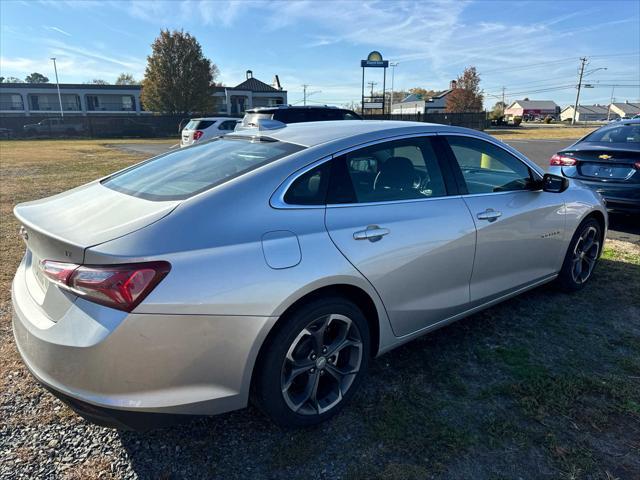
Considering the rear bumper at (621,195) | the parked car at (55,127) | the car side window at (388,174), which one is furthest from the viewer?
the parked car at (55,127)

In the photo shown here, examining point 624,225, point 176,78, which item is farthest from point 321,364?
point 176,78

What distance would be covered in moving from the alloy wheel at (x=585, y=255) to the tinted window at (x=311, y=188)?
2909 millimetres

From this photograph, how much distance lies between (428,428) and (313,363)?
74cm

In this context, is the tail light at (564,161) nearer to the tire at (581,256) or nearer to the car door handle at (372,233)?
the tire at (581,256)

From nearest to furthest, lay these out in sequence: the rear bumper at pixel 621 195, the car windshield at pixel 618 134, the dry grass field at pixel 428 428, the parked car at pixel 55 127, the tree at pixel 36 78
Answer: the dry grass field at pixel 428 428 < the rear bumper at pixel 621 195 < the car windshield at pixel 618 134 < the parked car at pixel 55 127 < the tree at pixel 36 78

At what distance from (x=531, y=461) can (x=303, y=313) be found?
4.54 ft

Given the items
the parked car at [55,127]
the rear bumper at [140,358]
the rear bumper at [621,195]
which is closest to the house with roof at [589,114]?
the parked car at [55,127]

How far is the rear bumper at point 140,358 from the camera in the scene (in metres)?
1.91

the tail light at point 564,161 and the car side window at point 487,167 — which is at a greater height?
the car side window at point 487,167

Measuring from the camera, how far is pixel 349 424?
2.62 m

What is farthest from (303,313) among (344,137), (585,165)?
(585,165)

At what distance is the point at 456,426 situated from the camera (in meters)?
2.59

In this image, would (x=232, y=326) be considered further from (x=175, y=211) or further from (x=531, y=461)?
(x=531, y=461)

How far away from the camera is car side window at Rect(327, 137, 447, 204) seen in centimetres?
267
